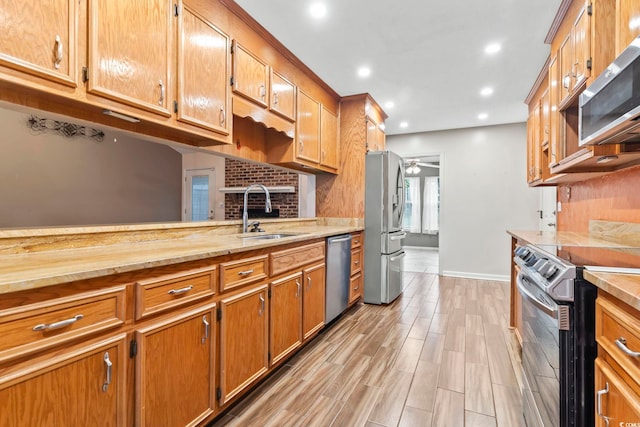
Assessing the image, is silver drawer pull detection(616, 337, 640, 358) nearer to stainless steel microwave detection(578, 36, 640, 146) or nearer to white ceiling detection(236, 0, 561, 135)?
stainless steel microwave detection(578, 36, 640, 146)

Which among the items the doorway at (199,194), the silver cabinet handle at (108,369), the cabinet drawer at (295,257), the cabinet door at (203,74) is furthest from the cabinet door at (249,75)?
the doorway at (199,194)

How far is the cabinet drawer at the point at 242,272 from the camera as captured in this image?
1.59m

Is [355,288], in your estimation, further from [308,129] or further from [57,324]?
[57,324]

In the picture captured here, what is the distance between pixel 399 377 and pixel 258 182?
14.4ft

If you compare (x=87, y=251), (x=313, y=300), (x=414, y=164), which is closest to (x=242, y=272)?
(x=87, y=251)

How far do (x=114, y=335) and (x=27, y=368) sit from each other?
0.24 meters

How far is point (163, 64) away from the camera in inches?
66.8

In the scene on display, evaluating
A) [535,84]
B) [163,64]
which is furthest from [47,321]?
[535,84]

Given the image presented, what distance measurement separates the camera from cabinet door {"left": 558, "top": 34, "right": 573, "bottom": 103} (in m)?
1.99

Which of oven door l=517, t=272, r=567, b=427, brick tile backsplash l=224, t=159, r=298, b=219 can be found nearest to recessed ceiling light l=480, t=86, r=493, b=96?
oven door l=517, t=272, r=567, b=427

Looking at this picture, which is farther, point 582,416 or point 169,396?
point 169,396

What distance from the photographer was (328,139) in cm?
366

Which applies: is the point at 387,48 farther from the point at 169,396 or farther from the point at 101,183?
the point at 101,183

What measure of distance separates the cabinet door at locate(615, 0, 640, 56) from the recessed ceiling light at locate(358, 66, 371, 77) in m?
1.96
